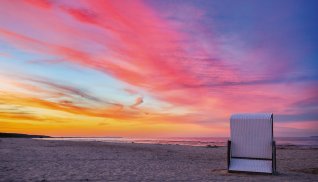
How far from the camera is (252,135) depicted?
16719 millimetres

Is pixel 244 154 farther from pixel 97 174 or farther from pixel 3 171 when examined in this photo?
pixel 3 171

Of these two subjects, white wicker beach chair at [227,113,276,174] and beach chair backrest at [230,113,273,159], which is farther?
beach chair backrest at [230,113,273,159]

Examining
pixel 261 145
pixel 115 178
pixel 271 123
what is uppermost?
pixel 271 123

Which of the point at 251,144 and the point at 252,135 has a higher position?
the point at 252,135

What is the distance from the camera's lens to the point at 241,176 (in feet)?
49.0

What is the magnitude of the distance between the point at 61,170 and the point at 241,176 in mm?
7928

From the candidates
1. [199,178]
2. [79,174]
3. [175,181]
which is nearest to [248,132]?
[199,178]

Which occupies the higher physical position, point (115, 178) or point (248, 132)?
point (248, 132)

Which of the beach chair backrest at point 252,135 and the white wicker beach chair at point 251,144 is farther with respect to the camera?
the beach chair backrest at point 252,135

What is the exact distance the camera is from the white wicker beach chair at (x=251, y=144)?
16219mm

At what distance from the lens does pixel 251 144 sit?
16734mm

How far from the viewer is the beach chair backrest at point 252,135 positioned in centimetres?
1647

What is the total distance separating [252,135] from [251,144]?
0.44 meters

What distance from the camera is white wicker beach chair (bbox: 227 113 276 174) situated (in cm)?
1622
